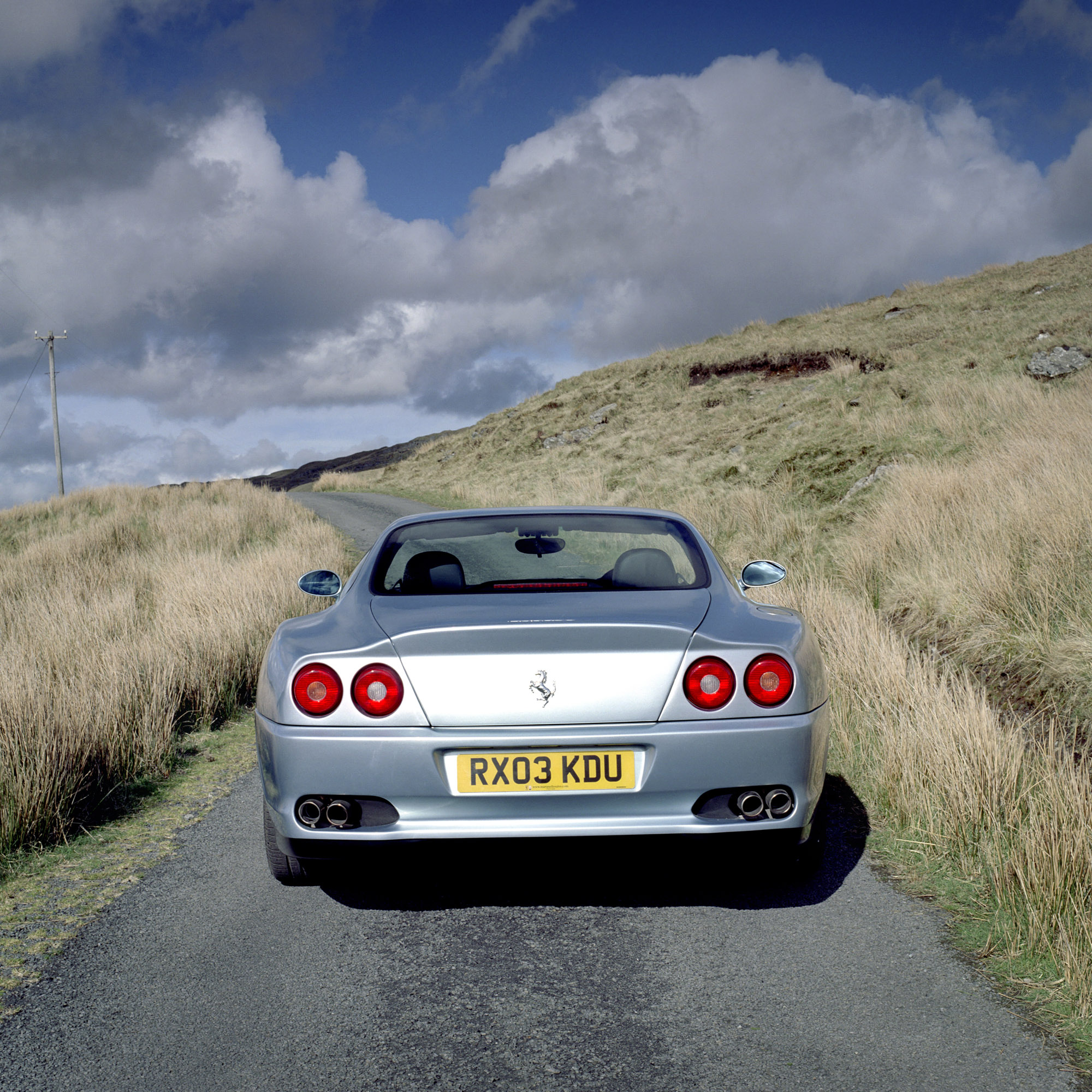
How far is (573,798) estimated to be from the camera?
2.87m

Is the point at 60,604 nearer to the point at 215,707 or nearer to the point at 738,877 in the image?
the point at 215,707

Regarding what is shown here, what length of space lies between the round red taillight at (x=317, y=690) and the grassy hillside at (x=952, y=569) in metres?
2.19

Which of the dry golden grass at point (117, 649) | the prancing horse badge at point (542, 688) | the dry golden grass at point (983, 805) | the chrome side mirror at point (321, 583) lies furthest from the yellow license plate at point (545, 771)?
the dry golden grass at point (117, 649)

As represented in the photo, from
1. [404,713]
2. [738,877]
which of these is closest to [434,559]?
[404,713]

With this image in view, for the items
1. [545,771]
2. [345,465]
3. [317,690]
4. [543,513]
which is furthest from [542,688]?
[345,465]

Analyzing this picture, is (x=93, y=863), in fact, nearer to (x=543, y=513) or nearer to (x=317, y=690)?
(x=317, y=690)

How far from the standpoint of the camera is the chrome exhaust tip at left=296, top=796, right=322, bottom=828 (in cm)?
295

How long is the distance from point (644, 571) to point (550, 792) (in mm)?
1244

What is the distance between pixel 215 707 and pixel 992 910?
5139mm

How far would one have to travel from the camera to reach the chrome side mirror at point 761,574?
13.8 feet

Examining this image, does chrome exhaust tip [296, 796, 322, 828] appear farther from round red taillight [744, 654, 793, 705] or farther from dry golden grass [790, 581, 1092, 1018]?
dry golden grass [790, 581, 1092, 1018]

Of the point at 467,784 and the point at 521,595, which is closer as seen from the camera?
the point at 467,784

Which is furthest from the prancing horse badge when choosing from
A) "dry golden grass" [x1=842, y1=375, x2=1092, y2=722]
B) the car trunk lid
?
"dry golden grass" [x1=842, y1=375, x2=1092, y2=722]

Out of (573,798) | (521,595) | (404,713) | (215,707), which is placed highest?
(521,595)
